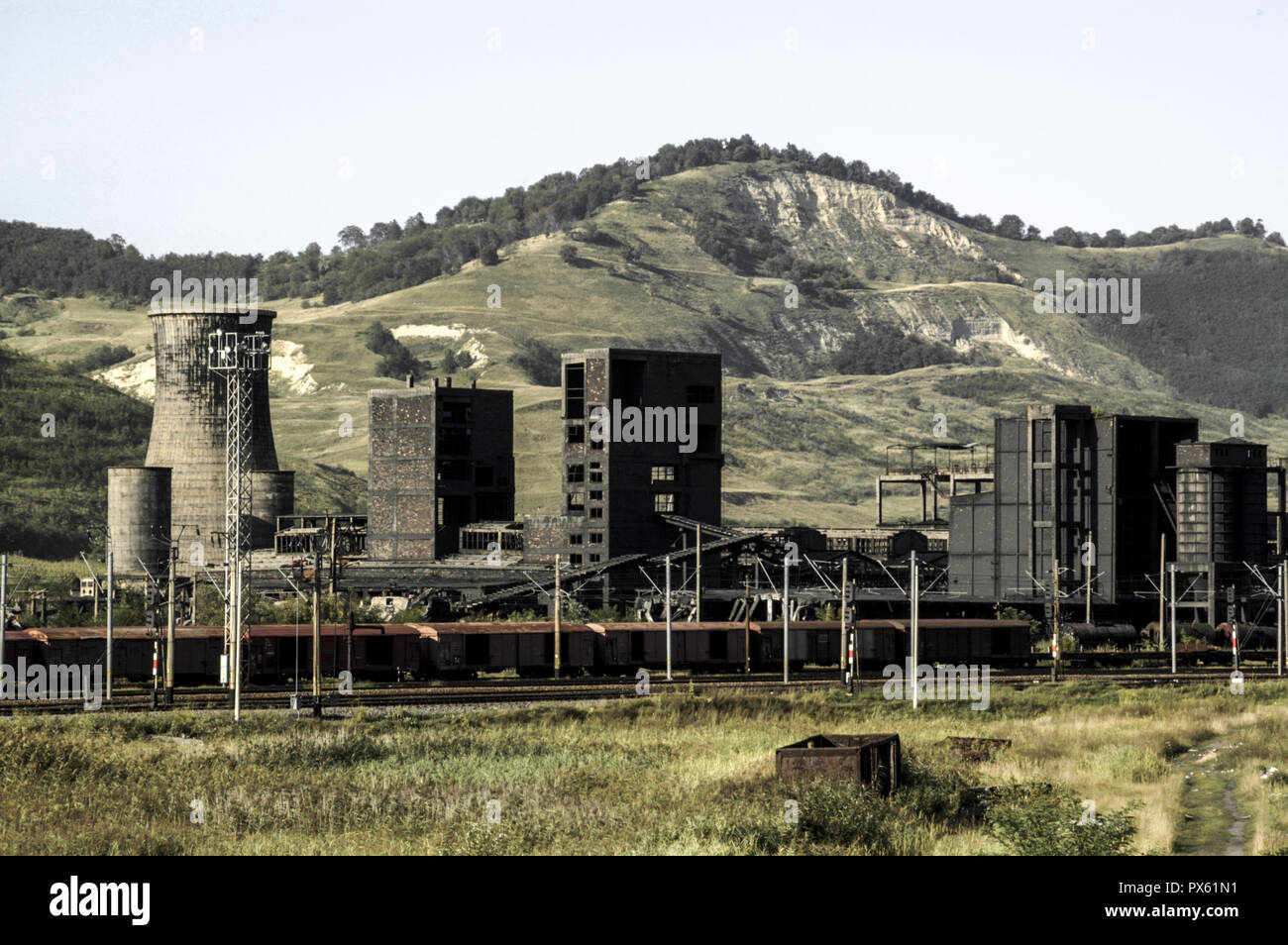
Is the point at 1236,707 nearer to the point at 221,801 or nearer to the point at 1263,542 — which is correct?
the point at 221,801

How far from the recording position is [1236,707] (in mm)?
60219

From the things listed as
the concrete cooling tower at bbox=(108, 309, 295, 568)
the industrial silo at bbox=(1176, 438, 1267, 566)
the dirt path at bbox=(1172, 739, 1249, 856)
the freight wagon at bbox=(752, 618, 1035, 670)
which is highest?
the concrete cooling tower at bbox=(108, 309, 295, 568)

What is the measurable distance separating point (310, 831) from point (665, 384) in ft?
297

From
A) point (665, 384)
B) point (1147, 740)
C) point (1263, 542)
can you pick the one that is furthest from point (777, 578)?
point (1147, 740)

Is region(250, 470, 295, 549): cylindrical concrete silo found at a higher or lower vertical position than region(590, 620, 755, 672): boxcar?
higher

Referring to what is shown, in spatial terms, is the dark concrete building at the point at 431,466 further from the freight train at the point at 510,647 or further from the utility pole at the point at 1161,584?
the freight train at the point at 510,647

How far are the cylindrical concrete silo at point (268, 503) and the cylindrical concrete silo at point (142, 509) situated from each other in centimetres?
1097

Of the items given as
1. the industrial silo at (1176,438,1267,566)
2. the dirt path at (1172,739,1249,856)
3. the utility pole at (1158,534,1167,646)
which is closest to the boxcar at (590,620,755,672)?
the dirt path at (1172,739,1249,856)

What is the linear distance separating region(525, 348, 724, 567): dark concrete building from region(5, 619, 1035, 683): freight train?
39.8 meters

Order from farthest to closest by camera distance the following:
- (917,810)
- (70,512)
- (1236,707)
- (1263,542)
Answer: (70,512) → (1263,542) → (1236,707) → (917,810)

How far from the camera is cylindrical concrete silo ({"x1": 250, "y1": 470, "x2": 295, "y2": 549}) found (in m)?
144

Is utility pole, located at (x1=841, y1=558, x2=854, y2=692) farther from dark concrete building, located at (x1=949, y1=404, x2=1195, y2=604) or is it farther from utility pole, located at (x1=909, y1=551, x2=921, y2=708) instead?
dark concrete building, located at (x1=949, y1=404, x2=1195, y2=604)

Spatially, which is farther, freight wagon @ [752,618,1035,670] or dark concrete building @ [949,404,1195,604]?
dark concrete building @ [949,404,1195,604]
